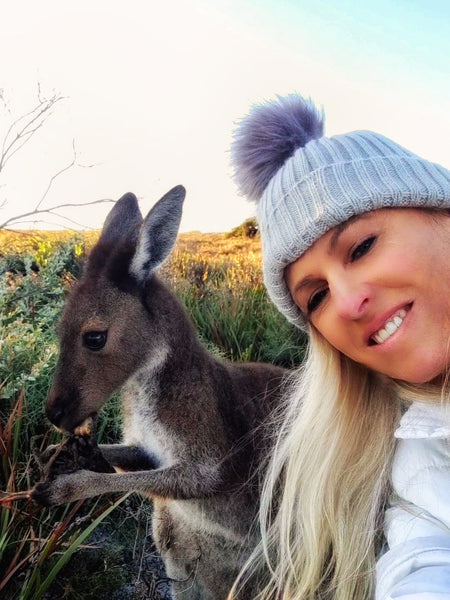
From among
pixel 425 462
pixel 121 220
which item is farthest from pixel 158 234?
pixel 425 462

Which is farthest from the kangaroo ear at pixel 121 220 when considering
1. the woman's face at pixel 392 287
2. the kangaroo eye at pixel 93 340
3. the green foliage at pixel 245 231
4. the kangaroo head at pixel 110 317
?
the green foliage at pixel 245 231

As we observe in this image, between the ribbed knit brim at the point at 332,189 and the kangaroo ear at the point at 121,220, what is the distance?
0.69 m

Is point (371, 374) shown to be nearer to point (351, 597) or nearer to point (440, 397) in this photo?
point (440, 397)

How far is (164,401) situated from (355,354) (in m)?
0.96

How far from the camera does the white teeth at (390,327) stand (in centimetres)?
219

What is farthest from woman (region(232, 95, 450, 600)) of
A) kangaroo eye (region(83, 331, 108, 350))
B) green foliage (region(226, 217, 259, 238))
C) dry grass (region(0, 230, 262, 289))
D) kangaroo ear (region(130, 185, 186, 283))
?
green foliage (region(226, 217, 259, 238))

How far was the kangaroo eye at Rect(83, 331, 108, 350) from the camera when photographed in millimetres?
2773

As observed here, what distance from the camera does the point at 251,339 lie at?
5.28m

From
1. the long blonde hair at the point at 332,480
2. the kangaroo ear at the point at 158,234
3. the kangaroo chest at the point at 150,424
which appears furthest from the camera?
the kangaroo chest at the point at 150,424

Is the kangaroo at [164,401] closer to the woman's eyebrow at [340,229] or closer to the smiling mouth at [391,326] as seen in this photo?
the woman's eyebrow at [340,229]

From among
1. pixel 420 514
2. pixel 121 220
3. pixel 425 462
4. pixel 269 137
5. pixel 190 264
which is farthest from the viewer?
pixel 190 264

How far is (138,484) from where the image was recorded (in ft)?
8.82

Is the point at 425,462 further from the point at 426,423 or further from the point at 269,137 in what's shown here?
the point at 269,137

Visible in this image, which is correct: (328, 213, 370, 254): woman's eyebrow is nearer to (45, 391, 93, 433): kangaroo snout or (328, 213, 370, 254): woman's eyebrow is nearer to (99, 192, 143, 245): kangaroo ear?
(99, 192, 143, 245): kangaroo ear
